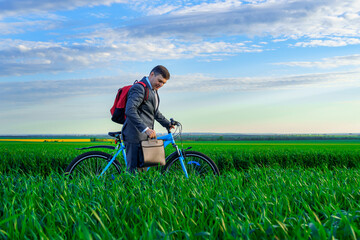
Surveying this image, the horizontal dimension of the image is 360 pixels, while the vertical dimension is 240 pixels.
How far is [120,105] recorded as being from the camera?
5852 mm

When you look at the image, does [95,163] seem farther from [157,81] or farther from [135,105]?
[157,81]

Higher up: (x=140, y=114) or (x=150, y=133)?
(x=140, y=114)

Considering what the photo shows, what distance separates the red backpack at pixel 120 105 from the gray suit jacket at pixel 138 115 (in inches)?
4.1

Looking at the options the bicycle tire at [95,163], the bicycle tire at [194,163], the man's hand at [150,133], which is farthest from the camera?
the bicycle tire at [194,163]

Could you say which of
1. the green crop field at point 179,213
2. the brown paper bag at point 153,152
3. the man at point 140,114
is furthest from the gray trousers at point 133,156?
the green crop field at point 179,213

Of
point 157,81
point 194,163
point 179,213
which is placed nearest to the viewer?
point 179,213

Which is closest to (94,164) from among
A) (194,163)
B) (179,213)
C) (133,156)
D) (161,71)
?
(133,156)

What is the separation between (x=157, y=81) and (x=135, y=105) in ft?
1.88

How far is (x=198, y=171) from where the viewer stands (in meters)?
6.51

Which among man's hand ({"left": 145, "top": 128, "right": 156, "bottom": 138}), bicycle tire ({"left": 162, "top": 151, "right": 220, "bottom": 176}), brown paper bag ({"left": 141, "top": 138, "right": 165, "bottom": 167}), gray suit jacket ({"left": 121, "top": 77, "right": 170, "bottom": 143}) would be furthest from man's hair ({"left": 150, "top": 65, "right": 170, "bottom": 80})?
bicycle tire ({"left": 162, "top": 151, "right": 220, "bottom": 176})

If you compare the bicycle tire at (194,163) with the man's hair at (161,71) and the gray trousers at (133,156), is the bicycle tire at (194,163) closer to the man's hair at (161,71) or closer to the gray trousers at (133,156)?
the gray trousers at (133,156)

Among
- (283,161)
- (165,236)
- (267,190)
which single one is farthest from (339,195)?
(283,161)

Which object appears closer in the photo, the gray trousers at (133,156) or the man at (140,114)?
the man at (140,114)

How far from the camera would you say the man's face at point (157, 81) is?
561 cm
